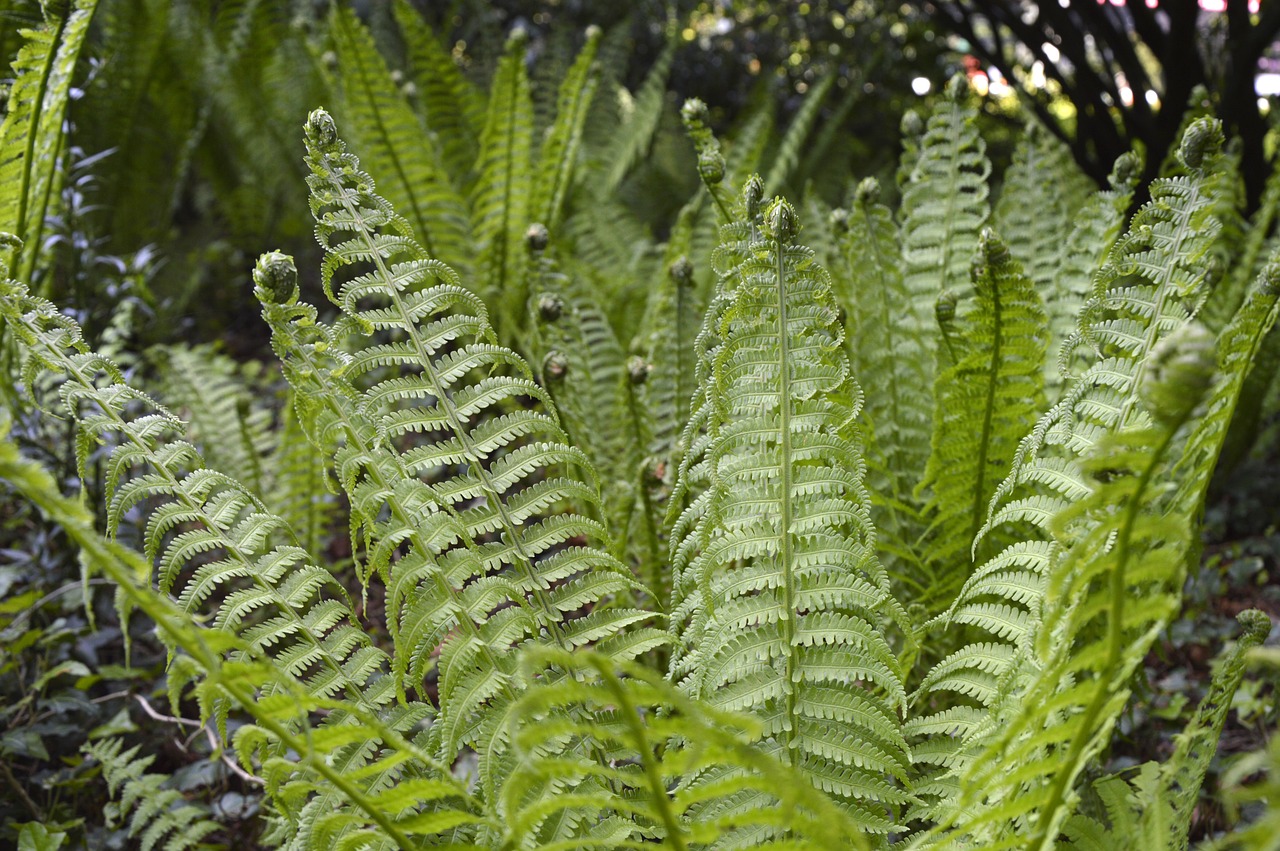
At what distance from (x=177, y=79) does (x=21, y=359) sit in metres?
1.64

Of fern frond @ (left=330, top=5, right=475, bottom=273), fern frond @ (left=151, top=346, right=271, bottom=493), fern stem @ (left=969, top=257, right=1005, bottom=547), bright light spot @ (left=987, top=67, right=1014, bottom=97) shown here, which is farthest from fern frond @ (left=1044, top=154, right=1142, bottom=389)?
bright light spot @ (left=987, top=67, right=1014, bottom=97)

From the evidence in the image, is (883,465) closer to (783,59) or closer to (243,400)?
(243,400)

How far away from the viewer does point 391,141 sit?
2.09 metres

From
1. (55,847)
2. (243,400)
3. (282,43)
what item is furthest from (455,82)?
(55,847)

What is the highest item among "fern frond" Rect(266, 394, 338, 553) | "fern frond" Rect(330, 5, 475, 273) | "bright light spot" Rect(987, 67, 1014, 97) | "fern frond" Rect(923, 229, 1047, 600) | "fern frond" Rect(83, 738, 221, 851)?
"bright light spot" Rect(987, 67, 1014, 97)

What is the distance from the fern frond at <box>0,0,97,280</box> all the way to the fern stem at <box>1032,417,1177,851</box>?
Answer: 5.16ft

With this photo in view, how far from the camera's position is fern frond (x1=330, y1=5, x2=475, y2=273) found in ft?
6.75

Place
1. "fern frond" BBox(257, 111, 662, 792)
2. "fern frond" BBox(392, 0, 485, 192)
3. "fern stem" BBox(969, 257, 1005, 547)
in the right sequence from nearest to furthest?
1. "fern frond" BBox(257, 111, 662, 792)
2. "fern stem" BBox(969, 257, 1005, 547)
3. "fern frond" BBox(392, 0, 485, 192)

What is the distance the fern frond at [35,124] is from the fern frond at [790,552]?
3.87 feet

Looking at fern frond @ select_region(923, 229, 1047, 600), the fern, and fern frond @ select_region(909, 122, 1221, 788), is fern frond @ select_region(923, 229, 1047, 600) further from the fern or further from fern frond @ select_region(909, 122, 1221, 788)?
the fern

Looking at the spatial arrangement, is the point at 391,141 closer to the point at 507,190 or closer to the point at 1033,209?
the point at 507,190

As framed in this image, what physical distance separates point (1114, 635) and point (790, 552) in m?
0.43

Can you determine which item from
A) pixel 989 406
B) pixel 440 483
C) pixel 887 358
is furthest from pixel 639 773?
pixel 887 358

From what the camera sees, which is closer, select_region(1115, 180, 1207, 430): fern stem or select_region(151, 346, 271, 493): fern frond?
select_region(1115, 180, 1207, 430): fern stem
